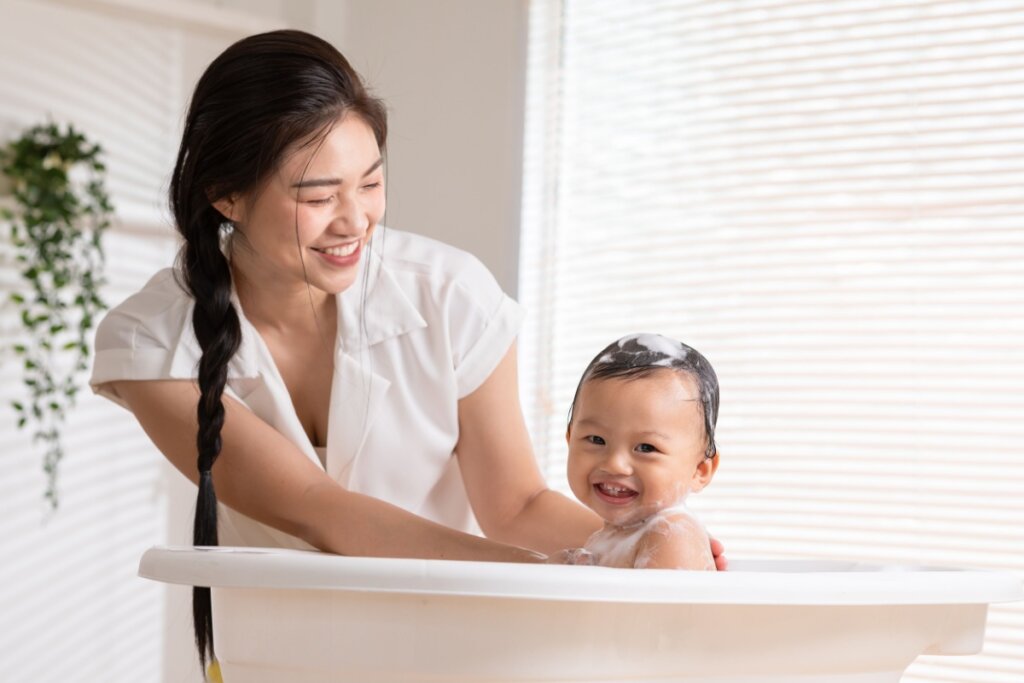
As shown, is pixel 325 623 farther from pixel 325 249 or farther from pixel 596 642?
pixel 325 249

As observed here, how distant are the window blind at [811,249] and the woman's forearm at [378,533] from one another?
1.29 metres

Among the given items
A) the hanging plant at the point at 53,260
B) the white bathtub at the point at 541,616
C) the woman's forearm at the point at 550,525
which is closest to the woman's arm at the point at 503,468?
the woman's forearm at the point at 550,525

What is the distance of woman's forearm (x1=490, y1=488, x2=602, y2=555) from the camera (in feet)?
4.48

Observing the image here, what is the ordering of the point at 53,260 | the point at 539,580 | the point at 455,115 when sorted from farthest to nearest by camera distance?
the point at 455,115 < the point at 53,260 < the point at 539,580

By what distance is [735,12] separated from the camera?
245 cm

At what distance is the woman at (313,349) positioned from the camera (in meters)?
1.32

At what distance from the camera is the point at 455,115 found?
2.84m

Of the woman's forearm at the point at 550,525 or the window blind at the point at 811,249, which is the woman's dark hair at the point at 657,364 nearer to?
the woman's forearm at the point at 550,525

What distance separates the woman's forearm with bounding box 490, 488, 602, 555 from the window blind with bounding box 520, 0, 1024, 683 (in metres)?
1.01

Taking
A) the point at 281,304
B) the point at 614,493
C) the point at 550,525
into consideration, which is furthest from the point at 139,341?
the point at 614,493

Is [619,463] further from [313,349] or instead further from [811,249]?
[811,249]

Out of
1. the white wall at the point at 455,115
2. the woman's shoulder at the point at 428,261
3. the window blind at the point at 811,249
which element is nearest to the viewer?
the woman's shoulder at the point at 428,261

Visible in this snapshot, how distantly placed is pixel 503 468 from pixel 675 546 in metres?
0.51

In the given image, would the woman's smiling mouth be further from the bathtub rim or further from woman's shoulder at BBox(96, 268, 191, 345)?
the bathtub rim
